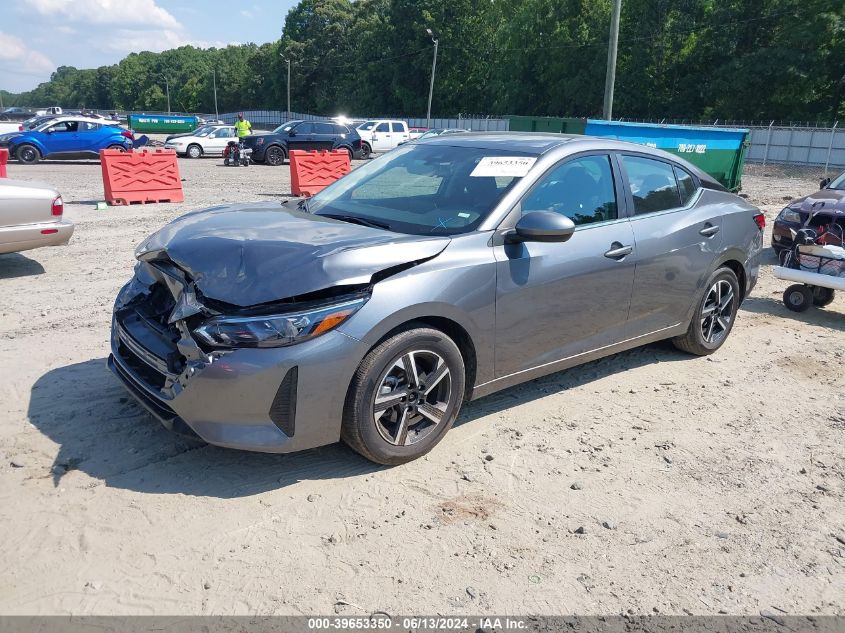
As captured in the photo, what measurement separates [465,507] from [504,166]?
7.08 ft

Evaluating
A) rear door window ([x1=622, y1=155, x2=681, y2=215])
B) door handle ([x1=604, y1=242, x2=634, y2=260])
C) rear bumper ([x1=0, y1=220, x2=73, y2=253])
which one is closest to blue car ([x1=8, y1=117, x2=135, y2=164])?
rear bumper ([x1=0, y1=220, x2=73, y2=253])

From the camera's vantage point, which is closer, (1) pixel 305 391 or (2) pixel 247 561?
(2) pixel 247 561

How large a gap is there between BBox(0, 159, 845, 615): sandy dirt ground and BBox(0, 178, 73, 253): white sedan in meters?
2.40

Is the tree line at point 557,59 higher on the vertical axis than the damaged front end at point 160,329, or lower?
higher

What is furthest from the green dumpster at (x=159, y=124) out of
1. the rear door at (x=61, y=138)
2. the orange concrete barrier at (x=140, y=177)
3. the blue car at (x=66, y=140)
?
the orange concrete barrier at (x=140, y=177)

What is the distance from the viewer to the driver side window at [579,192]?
4371mm

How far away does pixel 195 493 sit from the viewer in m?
3.52

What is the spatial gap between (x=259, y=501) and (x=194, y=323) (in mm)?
956

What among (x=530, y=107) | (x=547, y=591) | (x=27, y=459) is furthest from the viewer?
(x=530, y=107)

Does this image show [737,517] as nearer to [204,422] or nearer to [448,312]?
[448,312]

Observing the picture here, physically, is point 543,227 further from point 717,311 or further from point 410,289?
point 717,311

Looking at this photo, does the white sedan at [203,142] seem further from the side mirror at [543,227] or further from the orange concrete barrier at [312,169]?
the side mirror at [543,227]

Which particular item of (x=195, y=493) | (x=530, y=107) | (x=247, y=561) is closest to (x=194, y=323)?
(x=195, y=493)

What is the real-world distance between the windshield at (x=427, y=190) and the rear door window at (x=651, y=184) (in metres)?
0.98
